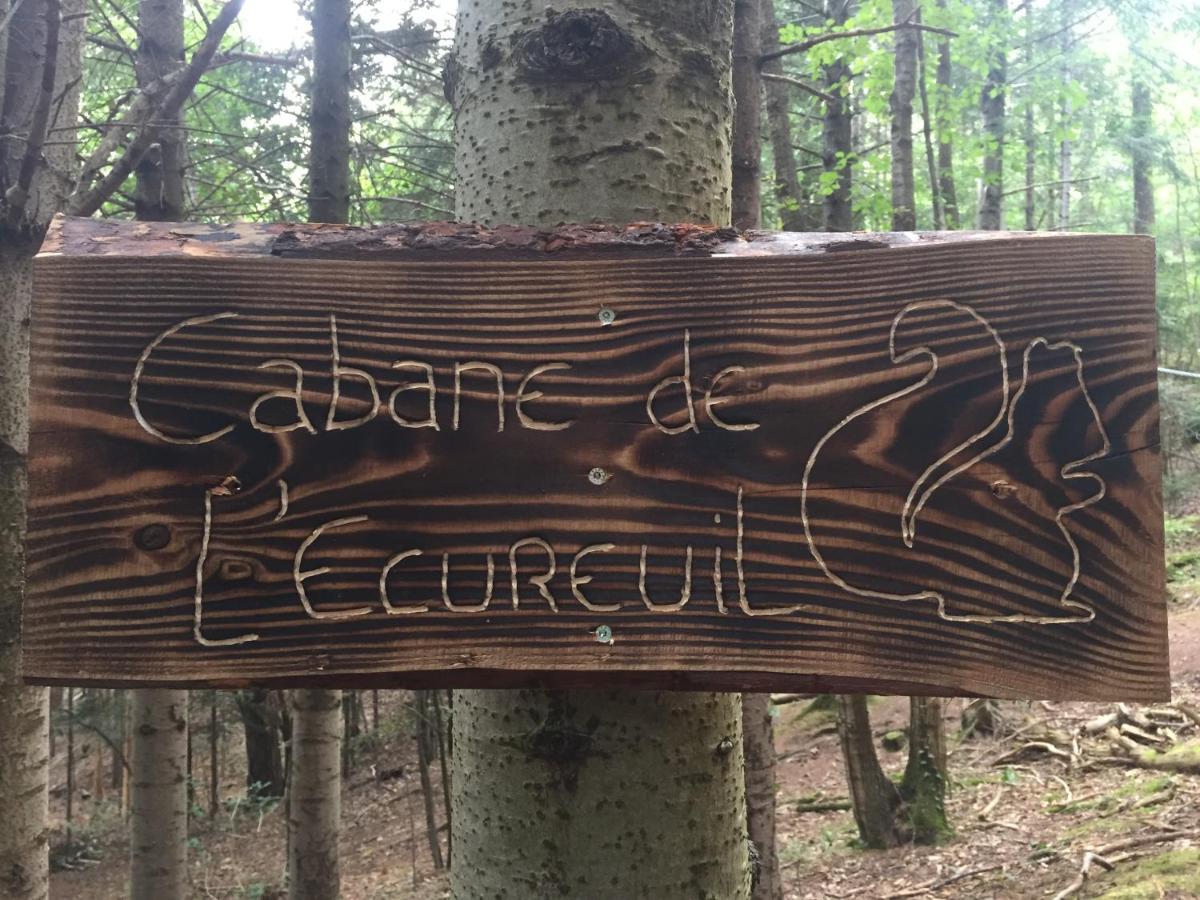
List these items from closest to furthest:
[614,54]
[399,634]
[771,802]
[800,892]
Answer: [399,634], [614,54], [771,802], [800,892]

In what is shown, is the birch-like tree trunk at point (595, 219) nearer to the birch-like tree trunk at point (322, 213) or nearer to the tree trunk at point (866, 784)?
the birch-like tree trunk at point (322, 213)

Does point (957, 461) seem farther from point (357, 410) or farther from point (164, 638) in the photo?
point (164, 638)

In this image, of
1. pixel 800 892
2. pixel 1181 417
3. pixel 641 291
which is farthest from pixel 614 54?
pixel 1181 417

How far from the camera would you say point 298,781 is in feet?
15.1

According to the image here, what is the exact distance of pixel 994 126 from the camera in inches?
392

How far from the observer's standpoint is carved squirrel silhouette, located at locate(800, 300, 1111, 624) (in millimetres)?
1100

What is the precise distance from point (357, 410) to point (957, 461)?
0.80 m

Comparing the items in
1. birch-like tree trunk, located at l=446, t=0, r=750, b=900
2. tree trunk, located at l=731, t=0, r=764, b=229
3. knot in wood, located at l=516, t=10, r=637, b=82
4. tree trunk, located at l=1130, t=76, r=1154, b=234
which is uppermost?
tree trunk, located at l=1130, t=76, r=1154, b=234

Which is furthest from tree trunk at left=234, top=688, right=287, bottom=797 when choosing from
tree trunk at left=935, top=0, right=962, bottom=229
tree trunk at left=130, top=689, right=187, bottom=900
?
tree trunk at left=935, top=0, right=962, bottom=229

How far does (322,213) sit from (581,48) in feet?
11.5

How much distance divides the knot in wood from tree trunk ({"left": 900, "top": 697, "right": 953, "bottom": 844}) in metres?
6.14

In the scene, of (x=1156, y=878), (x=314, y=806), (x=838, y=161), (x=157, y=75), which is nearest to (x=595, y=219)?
(x=157, y=75)

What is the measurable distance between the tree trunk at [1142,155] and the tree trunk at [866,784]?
12.9 meters

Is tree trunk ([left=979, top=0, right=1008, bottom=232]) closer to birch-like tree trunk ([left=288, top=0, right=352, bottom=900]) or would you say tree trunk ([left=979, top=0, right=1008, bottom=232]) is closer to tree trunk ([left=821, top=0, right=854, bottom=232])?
tree trunk ([left=821, top=0, right=854, bottom=232])
